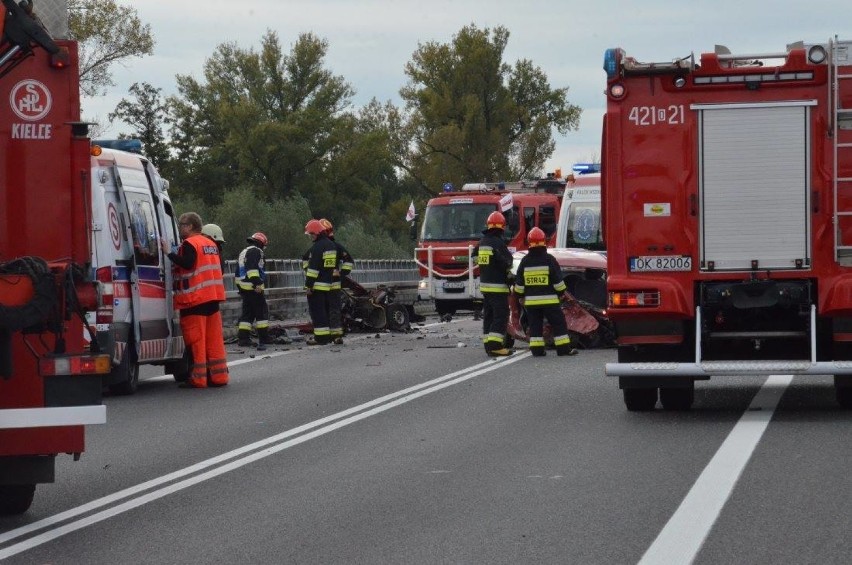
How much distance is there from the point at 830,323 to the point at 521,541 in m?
5.74

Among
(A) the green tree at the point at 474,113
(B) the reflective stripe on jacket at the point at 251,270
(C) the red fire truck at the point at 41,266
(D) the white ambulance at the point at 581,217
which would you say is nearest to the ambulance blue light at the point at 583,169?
(D) the white ambulance at the point at 581,217

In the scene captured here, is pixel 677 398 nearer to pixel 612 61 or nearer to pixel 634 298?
pixel 634 298

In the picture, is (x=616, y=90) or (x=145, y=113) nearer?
(x=616, y=90)

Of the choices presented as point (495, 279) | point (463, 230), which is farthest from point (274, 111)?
point (495, 279)

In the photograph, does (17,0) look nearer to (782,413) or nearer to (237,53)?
(782,413)

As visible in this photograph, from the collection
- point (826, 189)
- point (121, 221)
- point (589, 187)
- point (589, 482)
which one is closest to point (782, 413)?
point (826, 189)

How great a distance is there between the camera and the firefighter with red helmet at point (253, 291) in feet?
74.5

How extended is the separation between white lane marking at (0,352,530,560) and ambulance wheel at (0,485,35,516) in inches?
7.7

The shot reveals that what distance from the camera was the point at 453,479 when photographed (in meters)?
9.60

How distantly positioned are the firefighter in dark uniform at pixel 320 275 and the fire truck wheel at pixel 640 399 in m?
10.7

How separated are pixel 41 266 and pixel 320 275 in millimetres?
15804

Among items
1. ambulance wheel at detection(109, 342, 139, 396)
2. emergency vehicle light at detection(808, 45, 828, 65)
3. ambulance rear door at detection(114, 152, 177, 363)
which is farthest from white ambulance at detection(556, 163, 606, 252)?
emergency vehicle light at detection(808, 45, 828, 65)

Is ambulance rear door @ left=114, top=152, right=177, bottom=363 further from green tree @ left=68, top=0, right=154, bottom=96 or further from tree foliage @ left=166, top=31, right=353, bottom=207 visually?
tree foliage @ left=166, top=31, right=353, bottom=207

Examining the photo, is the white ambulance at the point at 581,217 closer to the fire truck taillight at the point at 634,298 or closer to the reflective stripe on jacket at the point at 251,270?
the reflective stripe on jacket at the point at 251,270
